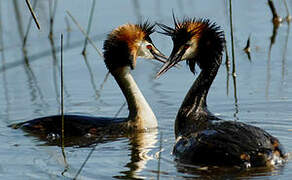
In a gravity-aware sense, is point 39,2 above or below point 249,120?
above

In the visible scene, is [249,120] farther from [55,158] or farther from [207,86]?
[55,158]

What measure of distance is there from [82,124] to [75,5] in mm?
6486

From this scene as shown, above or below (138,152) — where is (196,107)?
above

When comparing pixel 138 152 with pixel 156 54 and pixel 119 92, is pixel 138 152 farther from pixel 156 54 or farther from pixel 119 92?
pixel 119 92

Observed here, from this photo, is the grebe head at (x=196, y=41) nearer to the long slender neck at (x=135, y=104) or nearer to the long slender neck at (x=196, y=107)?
the long slender neck at (x=196, y=107)

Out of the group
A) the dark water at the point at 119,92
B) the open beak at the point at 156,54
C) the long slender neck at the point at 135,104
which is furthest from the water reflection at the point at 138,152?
the open beak at the point at 156,54

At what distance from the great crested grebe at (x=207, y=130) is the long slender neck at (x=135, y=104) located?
81 cm

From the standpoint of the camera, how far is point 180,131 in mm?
8078

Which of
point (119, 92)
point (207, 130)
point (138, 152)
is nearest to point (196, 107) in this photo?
point (138, 152)

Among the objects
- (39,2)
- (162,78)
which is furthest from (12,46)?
(162,78)

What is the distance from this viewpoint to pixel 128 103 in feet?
30.9

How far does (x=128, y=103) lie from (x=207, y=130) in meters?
2.40

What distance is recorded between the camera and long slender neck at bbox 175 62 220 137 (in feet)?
26.6

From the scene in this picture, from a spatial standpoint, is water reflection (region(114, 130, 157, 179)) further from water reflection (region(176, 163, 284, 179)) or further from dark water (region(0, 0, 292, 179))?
water reflection (region(176, 163, 284, 179))
